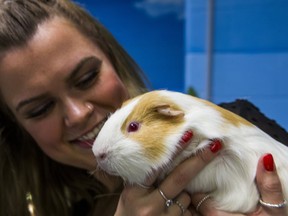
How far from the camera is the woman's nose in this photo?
90cm

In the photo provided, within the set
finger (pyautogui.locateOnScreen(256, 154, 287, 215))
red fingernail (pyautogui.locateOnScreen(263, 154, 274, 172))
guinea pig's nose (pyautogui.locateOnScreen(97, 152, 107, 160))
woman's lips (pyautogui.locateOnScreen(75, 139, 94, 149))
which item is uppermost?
guinea pig's nose (pyautogui.locateOnScreen(97, 152, 107, 160))

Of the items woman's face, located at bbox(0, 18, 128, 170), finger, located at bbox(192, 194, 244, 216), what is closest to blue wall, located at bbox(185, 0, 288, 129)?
woman's face, located at bbox(0, 18, 128, 170)

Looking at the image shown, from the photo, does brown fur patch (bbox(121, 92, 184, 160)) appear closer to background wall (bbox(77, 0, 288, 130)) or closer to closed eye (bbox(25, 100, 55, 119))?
closed eye (bbox(25, 100, 55, 119))

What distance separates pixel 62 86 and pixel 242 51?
1466 mm

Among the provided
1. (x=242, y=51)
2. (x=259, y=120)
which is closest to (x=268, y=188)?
(x=259, y=120)

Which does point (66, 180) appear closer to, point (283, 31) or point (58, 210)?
point (58, 210)

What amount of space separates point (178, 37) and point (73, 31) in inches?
55.9

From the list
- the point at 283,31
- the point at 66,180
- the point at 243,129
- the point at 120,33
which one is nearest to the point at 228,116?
the point at 243,129

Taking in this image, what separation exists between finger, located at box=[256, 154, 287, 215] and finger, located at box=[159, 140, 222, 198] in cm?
7

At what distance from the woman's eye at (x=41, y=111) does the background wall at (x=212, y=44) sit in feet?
4.06

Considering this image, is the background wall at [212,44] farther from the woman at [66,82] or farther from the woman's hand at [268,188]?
the woman's hand at [268,188]

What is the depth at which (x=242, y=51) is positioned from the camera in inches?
86.3

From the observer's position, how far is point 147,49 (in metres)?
2.35

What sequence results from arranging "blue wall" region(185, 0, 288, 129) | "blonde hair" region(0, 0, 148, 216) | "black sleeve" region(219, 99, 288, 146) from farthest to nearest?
1. "blue wall" region(185, 0, 288, 129)
2. "blonde hair" region(0, 0, 148, 216)
3. "black sleeve" region(219, 99, 288, 146)
